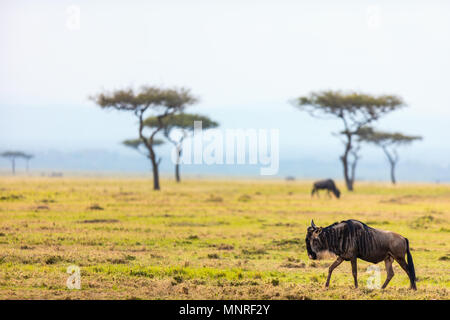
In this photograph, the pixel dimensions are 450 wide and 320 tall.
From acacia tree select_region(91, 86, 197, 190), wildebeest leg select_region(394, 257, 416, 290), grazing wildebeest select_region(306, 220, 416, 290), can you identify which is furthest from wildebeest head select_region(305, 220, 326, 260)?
acacia tree select_region(91, 86, 197, 190)

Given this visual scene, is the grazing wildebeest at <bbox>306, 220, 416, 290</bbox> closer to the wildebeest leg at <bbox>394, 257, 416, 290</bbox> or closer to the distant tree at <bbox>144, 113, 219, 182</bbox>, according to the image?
the wildebeest leg at <bbox>394, 257, 416, 290</bbox>

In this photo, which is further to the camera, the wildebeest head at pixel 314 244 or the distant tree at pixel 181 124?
the distant tree at pixel 181 124

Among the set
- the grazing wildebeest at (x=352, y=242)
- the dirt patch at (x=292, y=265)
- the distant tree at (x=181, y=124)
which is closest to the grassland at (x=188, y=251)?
the dirt patch at (x=292, y=265)

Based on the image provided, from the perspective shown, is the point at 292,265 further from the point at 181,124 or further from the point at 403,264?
the point at 181,124

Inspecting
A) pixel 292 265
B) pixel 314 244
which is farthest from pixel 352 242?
pixel 292 265

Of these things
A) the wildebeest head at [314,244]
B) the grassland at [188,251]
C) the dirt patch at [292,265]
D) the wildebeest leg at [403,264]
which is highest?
the wildebeest head at [314,244]

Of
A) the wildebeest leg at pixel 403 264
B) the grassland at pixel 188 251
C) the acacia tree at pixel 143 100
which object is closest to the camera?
the wildebeest leg at pixel 403 264

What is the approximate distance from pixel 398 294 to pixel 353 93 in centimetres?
5518

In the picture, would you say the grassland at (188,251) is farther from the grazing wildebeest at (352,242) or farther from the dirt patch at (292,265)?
the grazing wildebeest at (352,242)

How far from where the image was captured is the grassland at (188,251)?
12625 mm

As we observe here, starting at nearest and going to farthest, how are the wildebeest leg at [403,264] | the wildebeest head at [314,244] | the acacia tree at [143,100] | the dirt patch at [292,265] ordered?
the wildebeest head at [314,244], the wildebeest leg at [403,264], the dirt patch at [292,265], the acacia tree at [143,100]

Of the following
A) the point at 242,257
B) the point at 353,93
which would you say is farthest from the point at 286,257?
the point at 353,93

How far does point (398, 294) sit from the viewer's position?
39.7ft

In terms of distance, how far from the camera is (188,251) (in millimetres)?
18984
